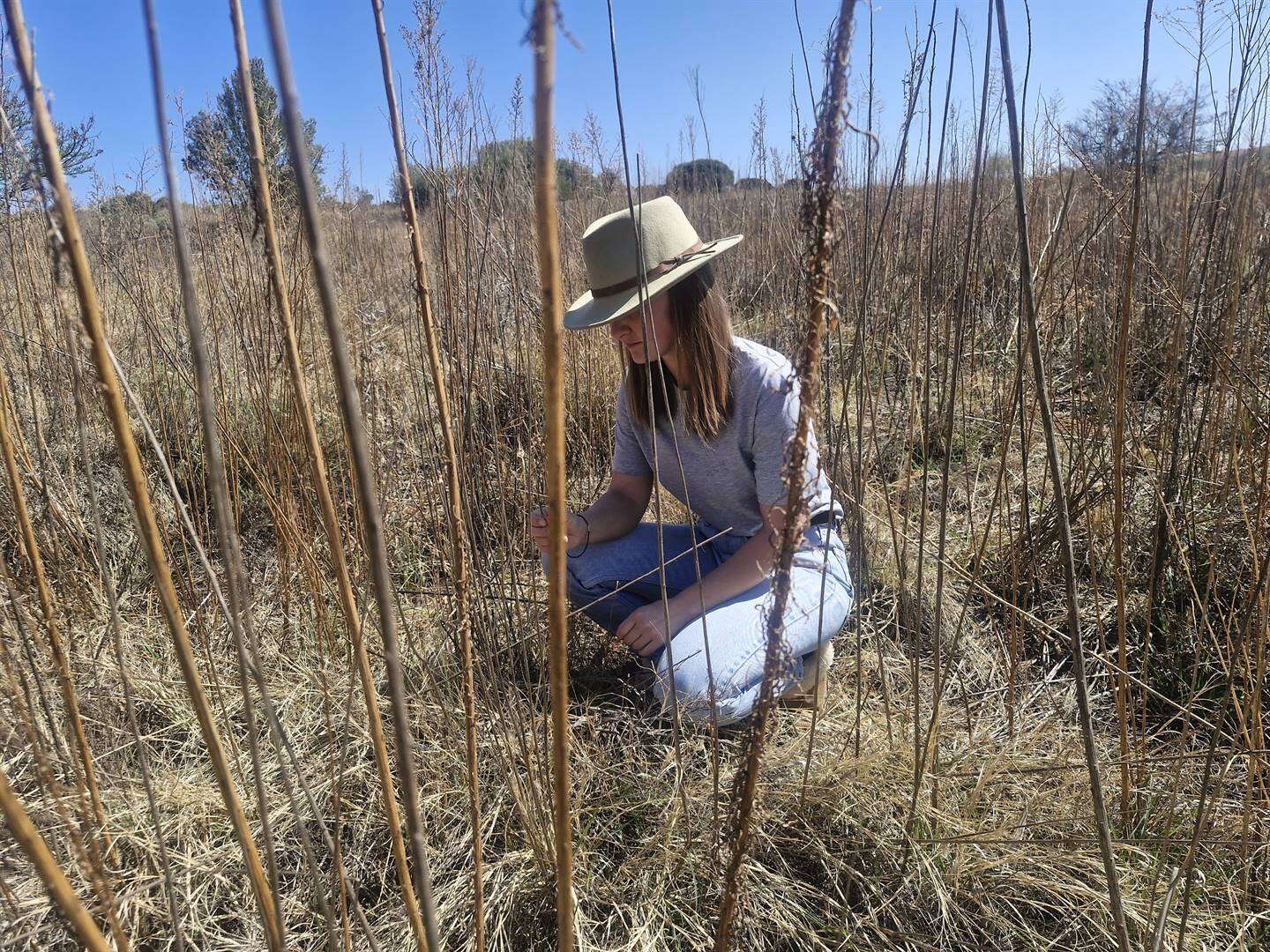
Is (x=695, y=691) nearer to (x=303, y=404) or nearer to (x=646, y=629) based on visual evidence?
(x=646, y=629)

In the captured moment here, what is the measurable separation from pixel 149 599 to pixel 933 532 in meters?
2.20

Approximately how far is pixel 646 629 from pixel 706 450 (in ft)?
1.34

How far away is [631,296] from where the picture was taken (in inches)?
51.9

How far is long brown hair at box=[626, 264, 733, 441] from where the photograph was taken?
4.65ft

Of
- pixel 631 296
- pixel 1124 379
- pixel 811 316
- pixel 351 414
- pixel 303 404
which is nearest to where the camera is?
pixel 351 414

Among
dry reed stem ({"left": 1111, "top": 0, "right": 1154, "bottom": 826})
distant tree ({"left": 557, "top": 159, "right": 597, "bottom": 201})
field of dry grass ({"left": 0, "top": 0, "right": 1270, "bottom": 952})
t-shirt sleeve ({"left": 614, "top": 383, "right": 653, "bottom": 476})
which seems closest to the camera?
dry reed stem ({"left": 1111, "top": 0, "right": 1154, "bottom": 826})

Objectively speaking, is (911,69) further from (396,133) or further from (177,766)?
(177,766)

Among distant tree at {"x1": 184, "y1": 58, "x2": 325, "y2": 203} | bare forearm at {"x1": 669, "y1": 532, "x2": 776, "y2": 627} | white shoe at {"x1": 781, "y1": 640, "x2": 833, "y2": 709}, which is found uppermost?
distant tree at {"x1": 184, "y1": 58, "x2": 325, "y2": 203}

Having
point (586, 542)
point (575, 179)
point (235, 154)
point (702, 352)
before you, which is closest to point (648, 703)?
point (586, 542)

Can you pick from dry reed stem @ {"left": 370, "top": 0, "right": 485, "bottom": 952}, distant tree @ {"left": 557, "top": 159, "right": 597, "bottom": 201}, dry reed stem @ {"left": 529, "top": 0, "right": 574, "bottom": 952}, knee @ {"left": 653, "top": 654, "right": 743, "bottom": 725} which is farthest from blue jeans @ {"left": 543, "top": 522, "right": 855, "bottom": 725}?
distant tree @ {"left": 557, "top": 159, "right": 597, "bottom": 201}

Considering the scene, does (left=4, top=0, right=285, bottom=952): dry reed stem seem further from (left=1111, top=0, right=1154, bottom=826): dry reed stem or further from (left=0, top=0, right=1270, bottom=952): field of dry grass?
(left=1111, top=0, right=1154, bottom=826): dry reed stem

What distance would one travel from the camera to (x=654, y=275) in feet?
4.45

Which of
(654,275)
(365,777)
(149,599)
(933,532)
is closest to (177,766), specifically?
(365,777)

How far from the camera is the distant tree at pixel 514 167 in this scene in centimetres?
138
